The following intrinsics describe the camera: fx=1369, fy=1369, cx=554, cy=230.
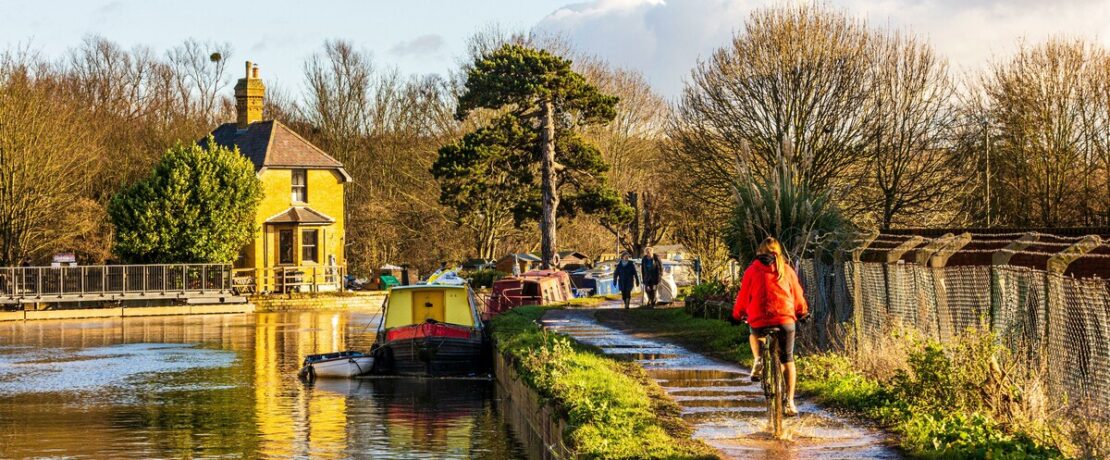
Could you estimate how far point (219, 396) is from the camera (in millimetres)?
24703

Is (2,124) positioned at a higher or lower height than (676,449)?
higher

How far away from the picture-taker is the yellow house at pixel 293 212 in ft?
201

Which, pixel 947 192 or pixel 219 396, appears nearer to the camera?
pixel 219 396

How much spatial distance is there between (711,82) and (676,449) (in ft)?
108

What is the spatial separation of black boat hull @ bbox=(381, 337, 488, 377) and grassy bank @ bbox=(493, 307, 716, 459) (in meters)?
4.89

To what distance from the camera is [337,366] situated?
92.5 ft

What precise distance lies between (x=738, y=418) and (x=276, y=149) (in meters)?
51.6

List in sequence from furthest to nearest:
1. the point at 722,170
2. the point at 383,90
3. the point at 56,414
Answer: the point at 383,90 < the point at 722,170 < the point at 56,414

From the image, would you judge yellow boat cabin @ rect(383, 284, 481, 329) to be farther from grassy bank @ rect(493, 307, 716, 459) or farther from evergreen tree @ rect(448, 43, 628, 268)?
evergreen tree @ rect(448, 43, 628, 268)

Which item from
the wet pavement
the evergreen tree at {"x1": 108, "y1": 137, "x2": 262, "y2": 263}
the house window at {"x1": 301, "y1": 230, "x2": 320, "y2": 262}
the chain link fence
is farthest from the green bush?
the house window at {"x1": 301, "y1": 230, "x2": 320, "y2": 262}

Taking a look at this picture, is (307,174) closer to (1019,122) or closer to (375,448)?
(1019,122)

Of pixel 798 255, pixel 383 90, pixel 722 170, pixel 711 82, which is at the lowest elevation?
pixel 798 255

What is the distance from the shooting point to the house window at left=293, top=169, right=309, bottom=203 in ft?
209

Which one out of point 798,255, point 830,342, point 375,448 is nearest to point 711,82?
point 798,255
